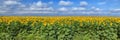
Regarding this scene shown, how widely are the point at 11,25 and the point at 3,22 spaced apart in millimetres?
449

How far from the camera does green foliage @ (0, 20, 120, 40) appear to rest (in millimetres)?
14578

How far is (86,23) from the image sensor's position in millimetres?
15570

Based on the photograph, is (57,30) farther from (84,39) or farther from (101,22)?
(101,22)

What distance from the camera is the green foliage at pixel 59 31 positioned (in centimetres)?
1458

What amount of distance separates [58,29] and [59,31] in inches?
4.9

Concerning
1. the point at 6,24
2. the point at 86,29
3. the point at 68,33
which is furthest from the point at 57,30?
the point at 6,24

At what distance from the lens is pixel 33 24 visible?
597 inches

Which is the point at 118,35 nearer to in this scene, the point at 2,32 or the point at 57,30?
the point at 57,30

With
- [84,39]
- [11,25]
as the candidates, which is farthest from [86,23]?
[11,25]

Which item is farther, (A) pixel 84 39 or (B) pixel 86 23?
(B) pixel 86 23

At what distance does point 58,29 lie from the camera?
48.6ft

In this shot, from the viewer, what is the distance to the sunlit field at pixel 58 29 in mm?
14625

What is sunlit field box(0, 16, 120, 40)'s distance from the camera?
48.0 ft

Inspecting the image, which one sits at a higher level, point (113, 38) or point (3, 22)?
point (3, 22)
